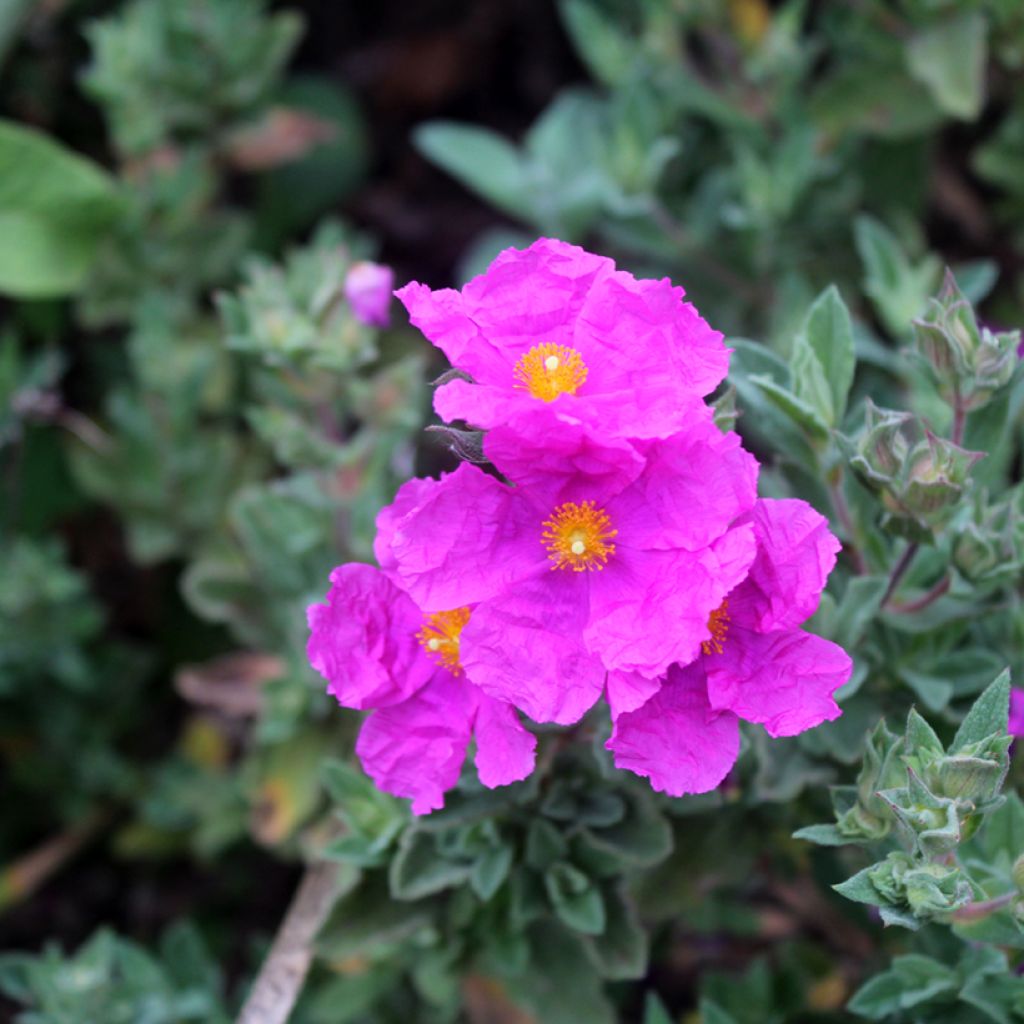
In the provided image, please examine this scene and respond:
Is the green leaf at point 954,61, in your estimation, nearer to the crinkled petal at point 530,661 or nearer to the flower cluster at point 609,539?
the flower cluster at point 609,539

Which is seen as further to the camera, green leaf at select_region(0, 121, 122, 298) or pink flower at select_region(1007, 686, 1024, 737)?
green leaf at select_region(0, 121, 122, 298)

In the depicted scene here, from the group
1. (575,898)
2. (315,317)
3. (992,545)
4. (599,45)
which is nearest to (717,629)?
(992,545)

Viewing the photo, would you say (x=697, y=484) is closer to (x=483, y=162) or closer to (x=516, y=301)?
(x=516, y=301)

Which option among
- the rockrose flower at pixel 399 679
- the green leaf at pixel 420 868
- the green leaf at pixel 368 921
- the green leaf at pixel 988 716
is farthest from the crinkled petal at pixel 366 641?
the green leaf at pixel 988 716

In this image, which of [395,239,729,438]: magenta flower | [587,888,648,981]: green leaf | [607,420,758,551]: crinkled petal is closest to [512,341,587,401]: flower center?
[395,239,729,438]: magenta flower

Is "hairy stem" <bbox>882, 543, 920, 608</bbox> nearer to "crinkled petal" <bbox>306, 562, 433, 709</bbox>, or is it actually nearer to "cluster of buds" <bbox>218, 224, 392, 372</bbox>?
"crinkled petal" <bbox>306, 562, 433, 709</bbox>

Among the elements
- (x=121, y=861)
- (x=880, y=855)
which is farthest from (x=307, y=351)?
(x=121, y=861)
